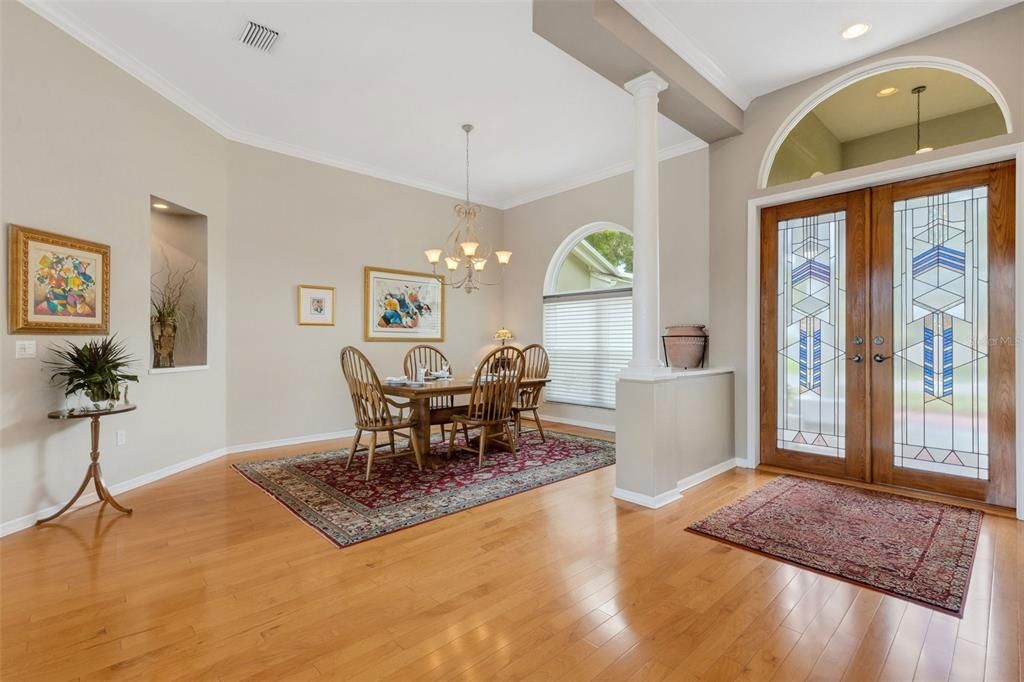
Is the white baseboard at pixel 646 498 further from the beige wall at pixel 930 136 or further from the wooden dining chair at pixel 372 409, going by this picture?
the beige wall at pixel 930 136

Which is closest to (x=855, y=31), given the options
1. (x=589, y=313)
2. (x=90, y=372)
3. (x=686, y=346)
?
(x=686, y=346)

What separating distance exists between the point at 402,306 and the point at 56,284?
10.8ft

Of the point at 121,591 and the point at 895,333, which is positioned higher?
the point at 895,333

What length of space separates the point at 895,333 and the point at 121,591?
495cm

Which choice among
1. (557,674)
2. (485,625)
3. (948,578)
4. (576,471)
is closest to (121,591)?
(485,625)

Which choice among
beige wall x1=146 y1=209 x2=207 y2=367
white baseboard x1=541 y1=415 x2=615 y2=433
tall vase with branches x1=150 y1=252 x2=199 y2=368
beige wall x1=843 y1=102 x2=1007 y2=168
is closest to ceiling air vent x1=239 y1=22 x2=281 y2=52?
beige wall x1=146 y1=209 x2=207 y2=367

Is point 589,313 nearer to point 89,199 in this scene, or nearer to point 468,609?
point 468,609

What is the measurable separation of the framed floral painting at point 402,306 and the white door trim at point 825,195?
3385 millimetres

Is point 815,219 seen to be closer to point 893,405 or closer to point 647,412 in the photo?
point 893,405

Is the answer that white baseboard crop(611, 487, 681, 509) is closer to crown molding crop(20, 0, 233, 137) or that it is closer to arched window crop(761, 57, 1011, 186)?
arched window crop(761, 57, 1011, 186)

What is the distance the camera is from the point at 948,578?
216cm

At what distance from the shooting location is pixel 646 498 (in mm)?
3184

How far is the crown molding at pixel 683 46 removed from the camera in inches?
116

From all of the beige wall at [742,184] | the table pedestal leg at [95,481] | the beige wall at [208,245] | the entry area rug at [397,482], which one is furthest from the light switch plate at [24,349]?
the beige wall at [742,184]
